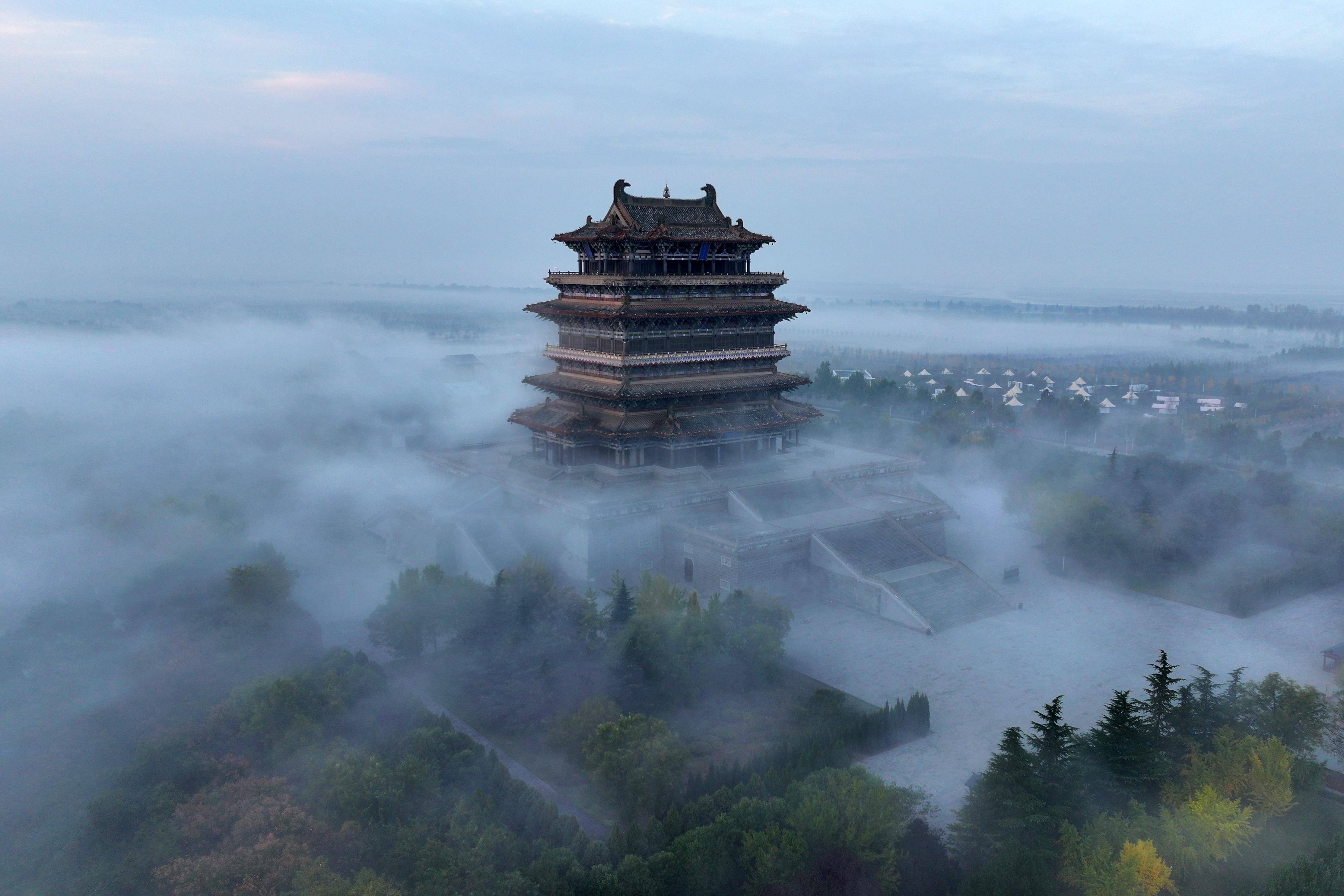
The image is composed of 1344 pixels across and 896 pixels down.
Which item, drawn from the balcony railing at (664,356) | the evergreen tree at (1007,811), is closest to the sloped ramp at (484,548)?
the balcony railing at (664,356)

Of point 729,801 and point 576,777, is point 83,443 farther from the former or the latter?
point 729,801

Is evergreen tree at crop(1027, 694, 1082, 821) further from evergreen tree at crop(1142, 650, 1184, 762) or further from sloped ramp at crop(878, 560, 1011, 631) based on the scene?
sloped ramp at crop(878, 560, 1011, 631)

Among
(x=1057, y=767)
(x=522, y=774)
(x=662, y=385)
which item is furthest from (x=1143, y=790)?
(x=662, y=385)

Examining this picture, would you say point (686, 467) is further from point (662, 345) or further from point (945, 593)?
point (945, 593)

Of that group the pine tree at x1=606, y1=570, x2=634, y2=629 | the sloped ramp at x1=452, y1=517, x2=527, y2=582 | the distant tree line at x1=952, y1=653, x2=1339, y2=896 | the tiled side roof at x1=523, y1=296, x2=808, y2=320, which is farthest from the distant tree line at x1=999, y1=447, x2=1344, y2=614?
the sloped ramp at x1=452, y1=517, x2=527, y2=582

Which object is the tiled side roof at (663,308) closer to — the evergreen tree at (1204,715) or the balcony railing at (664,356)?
the balcony railing at (664,356)

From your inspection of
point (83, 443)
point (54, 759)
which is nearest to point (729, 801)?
point (54, 759)
